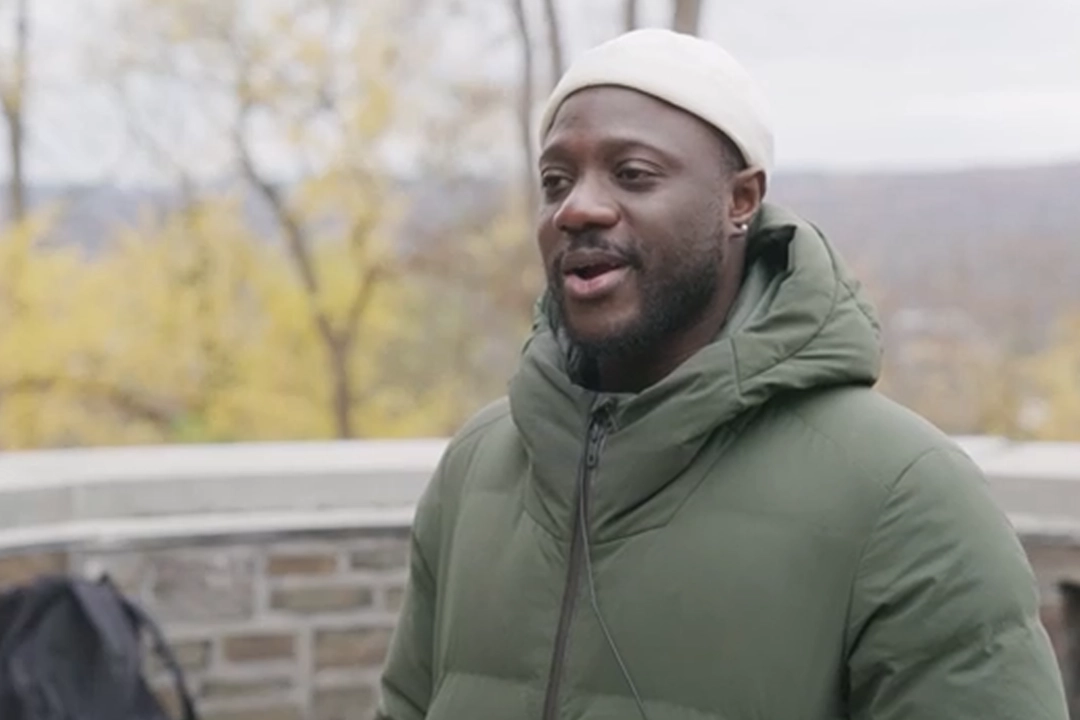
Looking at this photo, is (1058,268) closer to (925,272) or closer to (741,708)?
(925,272)

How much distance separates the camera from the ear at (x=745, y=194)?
1.23 metres

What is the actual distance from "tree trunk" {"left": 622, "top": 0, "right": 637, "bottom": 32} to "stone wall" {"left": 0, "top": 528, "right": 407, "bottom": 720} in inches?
236

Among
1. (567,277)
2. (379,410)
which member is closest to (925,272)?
(379,410)

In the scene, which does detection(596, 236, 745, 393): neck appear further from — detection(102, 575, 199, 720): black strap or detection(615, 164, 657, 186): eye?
detection(102, 575, 199, 720): black strap

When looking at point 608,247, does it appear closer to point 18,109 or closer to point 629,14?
point 629,14

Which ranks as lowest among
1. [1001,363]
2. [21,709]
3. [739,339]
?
[1001,363]

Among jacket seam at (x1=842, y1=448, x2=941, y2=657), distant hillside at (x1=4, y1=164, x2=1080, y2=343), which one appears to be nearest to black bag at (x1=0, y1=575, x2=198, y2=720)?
jacket seam at (x1=842, y1=448, x2=941, y2=657)

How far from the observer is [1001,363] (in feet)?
34.2

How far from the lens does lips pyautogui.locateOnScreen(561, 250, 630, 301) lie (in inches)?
47.1

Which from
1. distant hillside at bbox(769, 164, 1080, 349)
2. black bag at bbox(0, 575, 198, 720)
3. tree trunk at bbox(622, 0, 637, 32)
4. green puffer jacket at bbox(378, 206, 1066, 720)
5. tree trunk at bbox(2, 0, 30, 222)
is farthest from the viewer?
tree trunk at bbox(2, 0, 30, 222)

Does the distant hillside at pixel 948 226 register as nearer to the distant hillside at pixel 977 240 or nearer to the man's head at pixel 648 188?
the distant hillside at pixel 977 240

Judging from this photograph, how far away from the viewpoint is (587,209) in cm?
119

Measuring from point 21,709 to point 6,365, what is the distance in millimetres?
7725

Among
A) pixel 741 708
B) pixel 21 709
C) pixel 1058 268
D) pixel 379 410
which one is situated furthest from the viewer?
pixel 379 410
